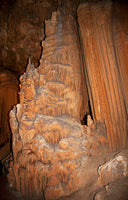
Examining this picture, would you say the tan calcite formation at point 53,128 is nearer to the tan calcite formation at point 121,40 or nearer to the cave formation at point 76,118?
the cave formation at point 76,118

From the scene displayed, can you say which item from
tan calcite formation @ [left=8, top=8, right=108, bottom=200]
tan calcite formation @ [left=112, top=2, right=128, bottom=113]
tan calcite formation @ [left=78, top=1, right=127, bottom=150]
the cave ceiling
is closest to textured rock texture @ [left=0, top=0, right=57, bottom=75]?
the cave ceiling

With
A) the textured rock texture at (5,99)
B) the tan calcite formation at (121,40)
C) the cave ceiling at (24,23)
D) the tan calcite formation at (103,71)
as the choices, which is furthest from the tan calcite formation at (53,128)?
the textured rock texture at (5,99)

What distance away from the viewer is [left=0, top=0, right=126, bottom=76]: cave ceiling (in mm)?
7289

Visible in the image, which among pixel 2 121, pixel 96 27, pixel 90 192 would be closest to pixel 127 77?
pixel 96 27

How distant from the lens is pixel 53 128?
15.0ft

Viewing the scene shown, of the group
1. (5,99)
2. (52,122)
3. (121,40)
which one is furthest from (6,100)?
(121,40)

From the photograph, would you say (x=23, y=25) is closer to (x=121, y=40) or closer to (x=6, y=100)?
(x=6, y=100)

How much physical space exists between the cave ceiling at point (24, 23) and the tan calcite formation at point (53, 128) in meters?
2.06

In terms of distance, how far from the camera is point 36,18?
24.7ft

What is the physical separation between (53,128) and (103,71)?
2.40 m

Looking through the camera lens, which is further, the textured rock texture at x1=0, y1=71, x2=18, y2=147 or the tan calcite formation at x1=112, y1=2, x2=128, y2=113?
the textured rock texture at x1=0, y1=71, x2=18, y2=147

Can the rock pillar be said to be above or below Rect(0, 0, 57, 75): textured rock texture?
below

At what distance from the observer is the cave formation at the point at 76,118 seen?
387cm

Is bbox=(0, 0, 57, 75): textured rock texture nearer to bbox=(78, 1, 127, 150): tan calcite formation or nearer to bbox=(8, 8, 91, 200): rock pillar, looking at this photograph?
bbox=(8, 8, 91, 200): rock pillar
